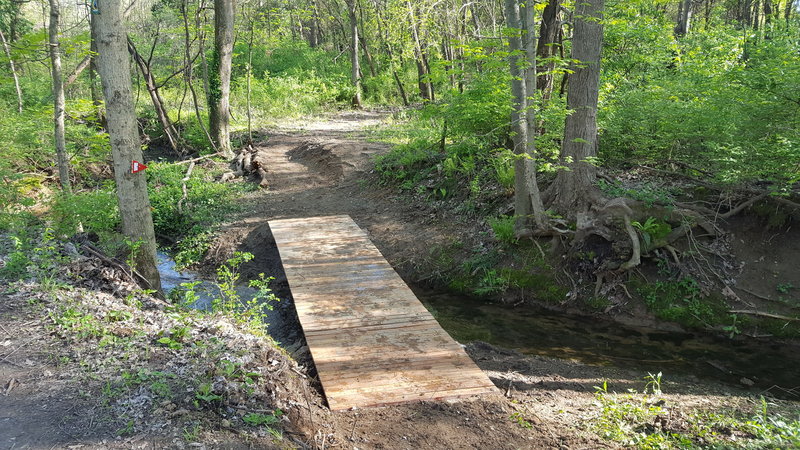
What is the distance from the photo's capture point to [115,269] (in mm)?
6648

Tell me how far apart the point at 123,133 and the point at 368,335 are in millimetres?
3804

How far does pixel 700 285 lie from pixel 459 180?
16.9 feet

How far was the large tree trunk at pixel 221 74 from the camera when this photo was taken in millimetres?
16328

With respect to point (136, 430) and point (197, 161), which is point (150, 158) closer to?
point (197, 161)

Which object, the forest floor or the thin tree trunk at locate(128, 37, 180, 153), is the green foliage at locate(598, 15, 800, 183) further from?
the thin tree trunk at locate(128, 37, 180, 153)

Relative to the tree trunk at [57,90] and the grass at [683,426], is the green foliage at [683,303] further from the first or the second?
the tree trunk at [57,90]

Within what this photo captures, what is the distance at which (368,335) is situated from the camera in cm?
636

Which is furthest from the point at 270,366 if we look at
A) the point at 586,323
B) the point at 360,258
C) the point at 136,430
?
the point at 586,323

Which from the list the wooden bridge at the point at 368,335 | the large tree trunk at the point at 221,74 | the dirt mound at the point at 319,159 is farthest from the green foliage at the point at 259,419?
the large tree trunk at the point at 221,74

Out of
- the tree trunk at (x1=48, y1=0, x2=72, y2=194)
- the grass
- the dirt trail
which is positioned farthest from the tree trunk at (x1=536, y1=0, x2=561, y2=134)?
the tree trunk at (x1=48, y1=0, x2=72, y2=194)

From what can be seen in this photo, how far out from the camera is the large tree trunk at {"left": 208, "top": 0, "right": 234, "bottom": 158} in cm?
1633

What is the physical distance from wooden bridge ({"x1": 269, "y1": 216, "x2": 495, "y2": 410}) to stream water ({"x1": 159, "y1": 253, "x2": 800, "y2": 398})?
2.42ft

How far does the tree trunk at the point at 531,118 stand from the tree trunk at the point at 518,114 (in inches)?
3.1

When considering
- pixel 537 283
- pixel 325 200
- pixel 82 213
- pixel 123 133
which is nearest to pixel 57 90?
pixel 82 213
